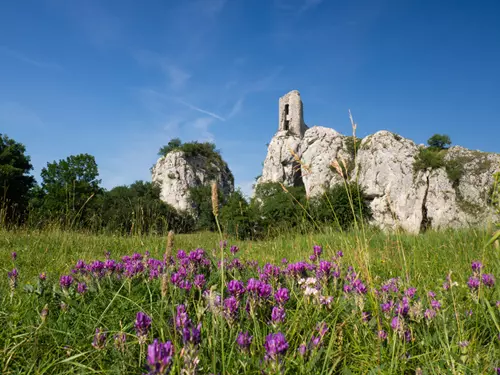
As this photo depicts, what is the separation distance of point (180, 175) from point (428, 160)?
126 ft

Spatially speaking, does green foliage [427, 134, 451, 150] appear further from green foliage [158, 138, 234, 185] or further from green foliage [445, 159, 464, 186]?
green foliage [158, 138, 234, 185]

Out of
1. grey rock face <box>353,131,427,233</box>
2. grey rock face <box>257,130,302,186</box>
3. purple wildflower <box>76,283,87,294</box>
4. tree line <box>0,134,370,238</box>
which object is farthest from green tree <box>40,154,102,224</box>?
purple wildflower <box>76,283,87,294</box>

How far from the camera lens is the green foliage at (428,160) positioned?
3169 centimetres

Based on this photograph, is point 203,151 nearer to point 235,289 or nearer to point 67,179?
point 67,179

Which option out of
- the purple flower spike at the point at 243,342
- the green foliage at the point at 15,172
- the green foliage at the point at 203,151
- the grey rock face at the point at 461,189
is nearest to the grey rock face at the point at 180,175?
the green foliage at the point at 203,151

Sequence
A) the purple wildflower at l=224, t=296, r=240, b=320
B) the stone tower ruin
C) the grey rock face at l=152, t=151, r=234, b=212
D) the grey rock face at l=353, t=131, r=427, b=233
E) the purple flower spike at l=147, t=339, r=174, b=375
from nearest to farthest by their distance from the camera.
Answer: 1. the purple flower spike at l=147, t=339, r=174, b=375
2. the purple wildflower at l=224, t=296, r=240, b=320
3. the grey rock face at l=353, t=131, r=427, b=233
4. the grey rock face at l=152, t=151, r=234, b=212
5. the stone tower ruin

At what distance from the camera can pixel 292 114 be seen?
6209 centimetres

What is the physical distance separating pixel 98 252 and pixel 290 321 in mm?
6639

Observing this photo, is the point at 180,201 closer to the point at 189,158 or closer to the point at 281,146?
the point at 189,158

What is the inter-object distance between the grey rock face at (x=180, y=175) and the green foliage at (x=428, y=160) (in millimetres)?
31765

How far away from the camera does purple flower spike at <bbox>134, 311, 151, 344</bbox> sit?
4.97 ft

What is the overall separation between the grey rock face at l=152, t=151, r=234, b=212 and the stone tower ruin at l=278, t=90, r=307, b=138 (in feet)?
52.7

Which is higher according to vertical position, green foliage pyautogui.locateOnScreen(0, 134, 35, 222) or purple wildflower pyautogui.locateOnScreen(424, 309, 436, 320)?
green foliage pyautogui.locateOnScreen(0, 134, 35, 222)

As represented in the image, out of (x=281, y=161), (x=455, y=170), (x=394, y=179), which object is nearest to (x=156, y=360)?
(x=455, y=170)
